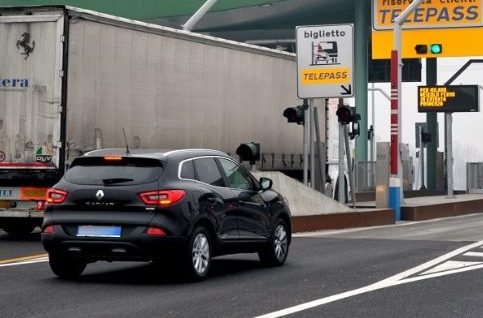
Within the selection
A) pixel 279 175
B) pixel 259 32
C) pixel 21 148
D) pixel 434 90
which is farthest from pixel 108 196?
pixel 259 32

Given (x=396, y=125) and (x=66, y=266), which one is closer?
(x=66, y=266)

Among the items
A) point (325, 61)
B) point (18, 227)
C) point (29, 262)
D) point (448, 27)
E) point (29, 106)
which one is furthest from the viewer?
point (448, 27)

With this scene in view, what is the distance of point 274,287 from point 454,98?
2615 cm

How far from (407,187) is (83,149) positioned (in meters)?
34.2

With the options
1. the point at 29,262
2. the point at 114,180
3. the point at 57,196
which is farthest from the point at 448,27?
the point at 57,196

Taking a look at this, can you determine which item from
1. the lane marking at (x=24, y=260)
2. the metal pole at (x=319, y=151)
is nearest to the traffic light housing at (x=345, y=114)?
the metal pole at (x=319, y=151)

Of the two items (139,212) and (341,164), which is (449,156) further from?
(139,212)

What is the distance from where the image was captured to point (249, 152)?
22.0m

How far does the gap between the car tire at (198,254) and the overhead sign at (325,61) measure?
1335 cm

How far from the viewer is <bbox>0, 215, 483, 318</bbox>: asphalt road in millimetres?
9766

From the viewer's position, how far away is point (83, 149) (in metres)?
18.2

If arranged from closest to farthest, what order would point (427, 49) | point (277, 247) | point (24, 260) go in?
point (277, 247), point (24, 260), point (427, 49)

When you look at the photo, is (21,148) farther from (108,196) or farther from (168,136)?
(108,196)

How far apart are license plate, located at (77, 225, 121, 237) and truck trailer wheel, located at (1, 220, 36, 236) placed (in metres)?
7.95
